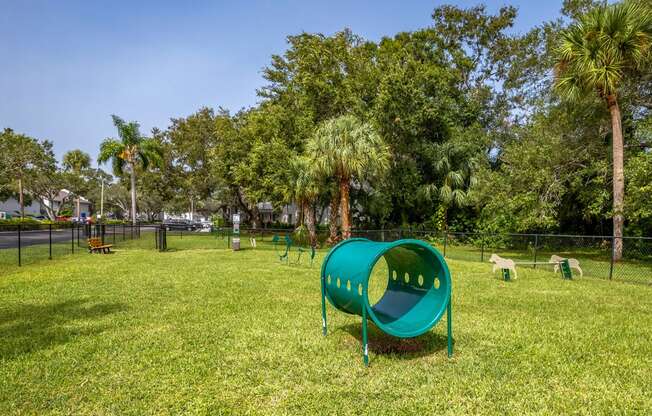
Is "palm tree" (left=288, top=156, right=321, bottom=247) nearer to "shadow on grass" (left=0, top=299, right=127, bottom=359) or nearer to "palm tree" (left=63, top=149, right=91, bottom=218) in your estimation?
"shadow on grass" (left=0, top=299, right=127, bottom=359)

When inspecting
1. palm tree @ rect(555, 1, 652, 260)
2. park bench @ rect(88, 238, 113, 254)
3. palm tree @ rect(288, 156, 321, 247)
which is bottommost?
park bench @ rect(88, 238, 113, 254)

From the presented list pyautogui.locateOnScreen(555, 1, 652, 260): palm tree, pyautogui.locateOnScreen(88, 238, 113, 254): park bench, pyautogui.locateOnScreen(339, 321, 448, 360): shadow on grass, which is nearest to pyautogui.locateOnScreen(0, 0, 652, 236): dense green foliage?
pyautogui.locateOnScreen(555, 1, 652, 260): palm tree

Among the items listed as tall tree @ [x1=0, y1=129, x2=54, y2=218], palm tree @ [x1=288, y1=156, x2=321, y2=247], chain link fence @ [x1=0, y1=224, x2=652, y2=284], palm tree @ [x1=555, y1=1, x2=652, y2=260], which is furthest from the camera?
tall tree @ [x1=0, y1=129, x2=54, y2=218]

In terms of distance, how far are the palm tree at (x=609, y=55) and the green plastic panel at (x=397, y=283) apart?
1329cm

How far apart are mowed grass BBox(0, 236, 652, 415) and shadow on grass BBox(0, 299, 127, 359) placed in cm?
3

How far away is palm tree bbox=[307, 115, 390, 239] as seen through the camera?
19.4 meters

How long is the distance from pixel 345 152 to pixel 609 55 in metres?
10.8

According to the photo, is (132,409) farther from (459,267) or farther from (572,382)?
(459,267)

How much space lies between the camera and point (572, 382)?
13.9 feet

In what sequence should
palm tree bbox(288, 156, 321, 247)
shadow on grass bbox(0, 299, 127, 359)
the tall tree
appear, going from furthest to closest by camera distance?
the tall tree
palm tree bbox(288, 156, 321, 247)
shadow on grass bbox(0, 299, 127, 359)

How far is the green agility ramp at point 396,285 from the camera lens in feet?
15.1

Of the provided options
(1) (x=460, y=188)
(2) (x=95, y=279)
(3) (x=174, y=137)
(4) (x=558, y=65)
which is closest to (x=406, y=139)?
(1) (x=460, y=188)

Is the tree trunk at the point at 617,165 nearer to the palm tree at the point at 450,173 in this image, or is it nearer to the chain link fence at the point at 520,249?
the chain link fence at the point at 520,249

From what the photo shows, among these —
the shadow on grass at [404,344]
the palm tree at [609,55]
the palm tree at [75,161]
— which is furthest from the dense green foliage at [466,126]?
the palm tree at [75,161]
